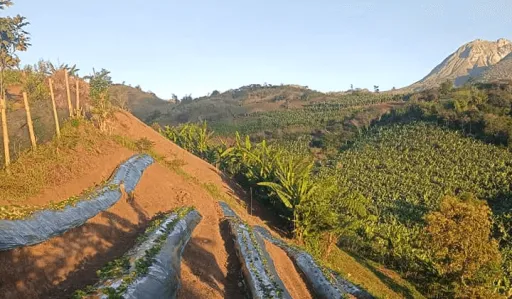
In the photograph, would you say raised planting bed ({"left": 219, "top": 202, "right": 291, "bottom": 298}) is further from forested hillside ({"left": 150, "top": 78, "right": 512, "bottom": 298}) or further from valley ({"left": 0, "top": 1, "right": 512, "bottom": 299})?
forested hillside ({"left": 150, "top": 78, "right": 512, "bottom": 298})

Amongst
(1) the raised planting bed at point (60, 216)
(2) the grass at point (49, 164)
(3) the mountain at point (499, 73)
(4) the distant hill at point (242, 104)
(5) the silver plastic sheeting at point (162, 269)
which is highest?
(3) the mountain at point (499, 73)

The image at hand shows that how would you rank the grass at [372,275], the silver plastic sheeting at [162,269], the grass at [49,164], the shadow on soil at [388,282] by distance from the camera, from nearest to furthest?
1. the silver plastic sheeting at [162,269]
2. the grass at [49,164]
3. the grass at [372,275]
4. the shadow on soil at [388,282]

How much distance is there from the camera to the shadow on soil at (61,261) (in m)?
6.23

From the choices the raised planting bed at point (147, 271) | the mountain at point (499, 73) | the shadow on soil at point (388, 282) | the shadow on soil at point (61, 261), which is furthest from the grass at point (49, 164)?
the mountain at point (499, 73)

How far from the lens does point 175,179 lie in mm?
17406

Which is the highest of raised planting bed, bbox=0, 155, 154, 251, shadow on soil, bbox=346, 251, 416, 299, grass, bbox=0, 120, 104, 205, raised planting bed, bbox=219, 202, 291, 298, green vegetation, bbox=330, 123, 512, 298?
grass, bbox=0, 120, 104, 205

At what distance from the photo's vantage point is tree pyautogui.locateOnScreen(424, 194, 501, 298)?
1520 centimetres

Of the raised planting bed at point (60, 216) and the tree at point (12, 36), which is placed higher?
the tree at point (12, 36)

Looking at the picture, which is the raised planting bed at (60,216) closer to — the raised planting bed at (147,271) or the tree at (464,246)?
the raised planting bed at (147,271)

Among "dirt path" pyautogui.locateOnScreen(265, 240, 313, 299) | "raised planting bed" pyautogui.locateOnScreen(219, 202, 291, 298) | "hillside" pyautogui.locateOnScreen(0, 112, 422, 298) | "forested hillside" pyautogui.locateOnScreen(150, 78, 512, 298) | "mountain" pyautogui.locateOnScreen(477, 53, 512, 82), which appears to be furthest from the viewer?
"mountain" pyautogui.locateOnScreen(477, 53, 512, 82)

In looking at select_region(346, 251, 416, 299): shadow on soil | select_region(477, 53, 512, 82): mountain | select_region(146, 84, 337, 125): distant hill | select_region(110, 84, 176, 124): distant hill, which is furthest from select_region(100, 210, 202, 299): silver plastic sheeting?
select_region(477, 53, 512, 82): mountain

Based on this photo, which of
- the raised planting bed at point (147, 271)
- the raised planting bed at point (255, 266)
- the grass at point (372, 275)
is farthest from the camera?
the grass at point (372, 275)

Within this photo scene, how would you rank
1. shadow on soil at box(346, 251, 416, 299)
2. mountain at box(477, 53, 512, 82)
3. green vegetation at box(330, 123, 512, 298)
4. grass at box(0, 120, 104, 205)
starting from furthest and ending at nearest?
1. mountain at box(477, 53, 512, 82)
2. green vegetation at box(330, 123, 512, 298)
3. shadow on soil at box(346, 251, 416, 299)
4. grass at box(0, 120, 104, 205)

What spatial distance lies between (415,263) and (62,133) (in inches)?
752
